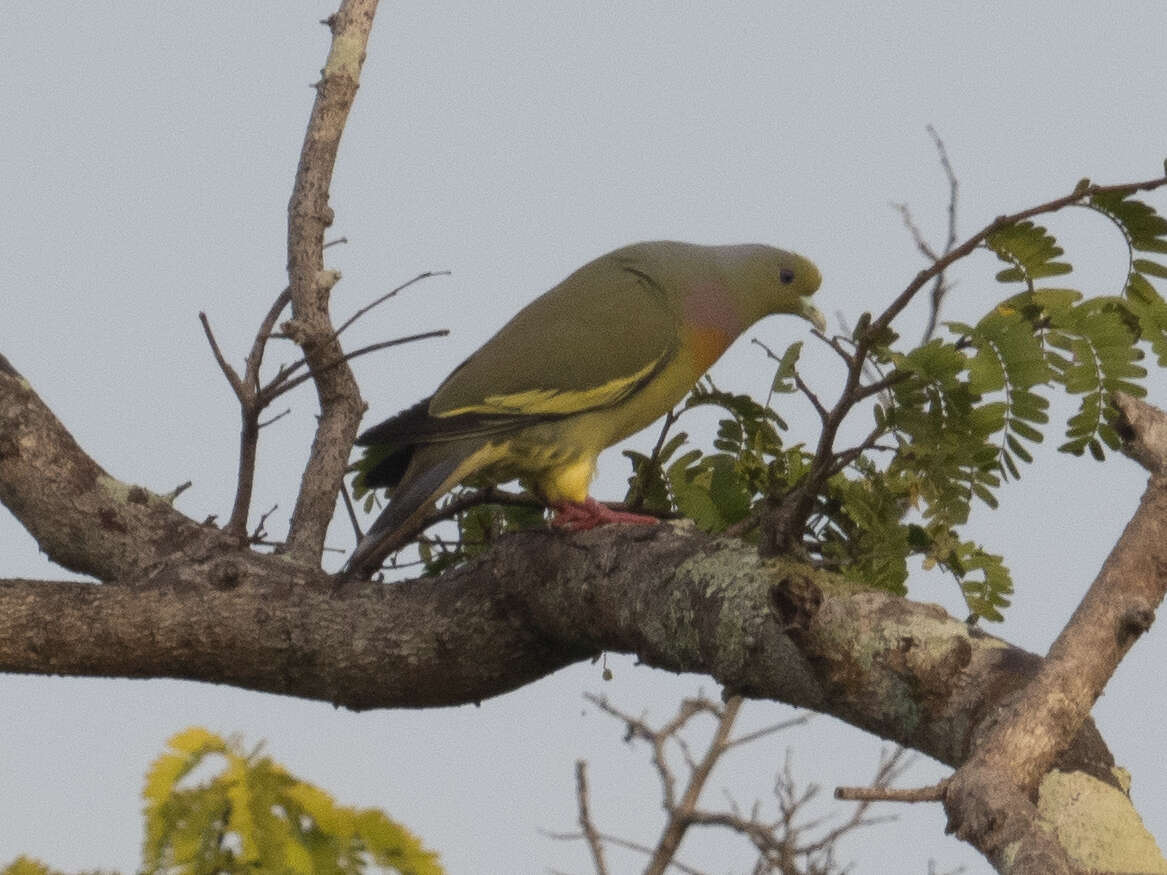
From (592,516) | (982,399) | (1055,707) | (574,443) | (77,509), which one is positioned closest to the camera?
(1055,707)

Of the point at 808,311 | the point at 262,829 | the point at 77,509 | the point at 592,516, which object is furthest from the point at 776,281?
the point at 262,829

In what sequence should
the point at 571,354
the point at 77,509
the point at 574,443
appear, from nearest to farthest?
the point at 77,509
the point at 574,443
the point at 571,354

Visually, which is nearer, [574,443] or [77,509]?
[77,509]

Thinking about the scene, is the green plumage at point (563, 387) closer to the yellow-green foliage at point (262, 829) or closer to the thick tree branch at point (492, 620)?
the thick tree branch at point (492, 620)

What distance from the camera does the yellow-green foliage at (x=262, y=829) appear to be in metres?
1.53

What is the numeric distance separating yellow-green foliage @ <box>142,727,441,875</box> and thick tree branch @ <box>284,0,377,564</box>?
2.34 metres

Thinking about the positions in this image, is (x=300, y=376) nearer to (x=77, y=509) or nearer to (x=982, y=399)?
(x=77, y=509)

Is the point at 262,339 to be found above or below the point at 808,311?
below

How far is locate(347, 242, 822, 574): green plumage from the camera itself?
13.0ft

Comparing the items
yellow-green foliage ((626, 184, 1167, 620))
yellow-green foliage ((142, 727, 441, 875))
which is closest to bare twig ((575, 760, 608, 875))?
yellow-green foliage ((626, 184, 1167, 620))

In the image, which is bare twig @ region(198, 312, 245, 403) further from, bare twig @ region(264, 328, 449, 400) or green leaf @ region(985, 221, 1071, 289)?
green leaf @ region(985, 221, 1071, 289)

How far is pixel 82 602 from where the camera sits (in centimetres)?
345

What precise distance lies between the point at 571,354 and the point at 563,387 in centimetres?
13

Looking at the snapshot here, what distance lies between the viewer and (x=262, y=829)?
60.6 inches
